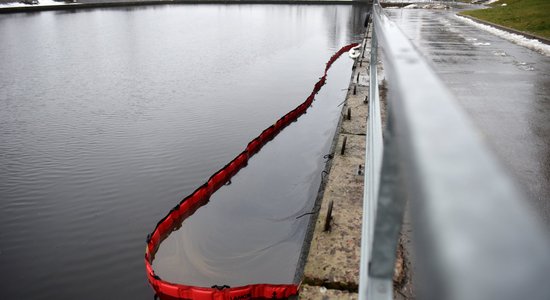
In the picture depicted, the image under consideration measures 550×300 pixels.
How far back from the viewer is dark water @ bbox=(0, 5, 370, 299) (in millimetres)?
8384

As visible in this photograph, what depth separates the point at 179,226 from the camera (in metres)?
9.15

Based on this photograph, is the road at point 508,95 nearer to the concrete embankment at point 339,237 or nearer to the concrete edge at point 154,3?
the concrete embankment at point 339,237

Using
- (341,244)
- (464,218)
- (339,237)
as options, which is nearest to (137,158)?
(339,237)

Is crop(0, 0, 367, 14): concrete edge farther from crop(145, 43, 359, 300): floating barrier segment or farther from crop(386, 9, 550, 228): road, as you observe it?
crop(386, 9, 550, 228): road

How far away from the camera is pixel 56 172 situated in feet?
39.3

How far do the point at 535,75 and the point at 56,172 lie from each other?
48.3ft

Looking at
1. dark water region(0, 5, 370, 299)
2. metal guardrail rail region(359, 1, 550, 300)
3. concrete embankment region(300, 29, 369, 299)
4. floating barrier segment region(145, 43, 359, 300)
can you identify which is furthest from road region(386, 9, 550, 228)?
dark water region(0, 5, 370, 299)

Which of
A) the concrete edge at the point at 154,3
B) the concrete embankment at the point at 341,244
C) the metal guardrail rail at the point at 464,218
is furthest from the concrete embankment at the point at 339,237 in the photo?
the concrete edge at the point at 154,3

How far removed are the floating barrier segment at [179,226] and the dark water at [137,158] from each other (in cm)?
30

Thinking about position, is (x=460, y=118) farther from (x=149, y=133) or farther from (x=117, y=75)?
(x=117, y=75)

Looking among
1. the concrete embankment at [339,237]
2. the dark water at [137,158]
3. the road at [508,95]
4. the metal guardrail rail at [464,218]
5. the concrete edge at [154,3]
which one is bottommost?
the dark water at [137,158]

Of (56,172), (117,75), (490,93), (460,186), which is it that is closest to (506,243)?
(460,186)

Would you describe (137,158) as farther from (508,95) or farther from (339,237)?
(508,95)

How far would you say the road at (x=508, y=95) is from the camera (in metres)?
7.10
